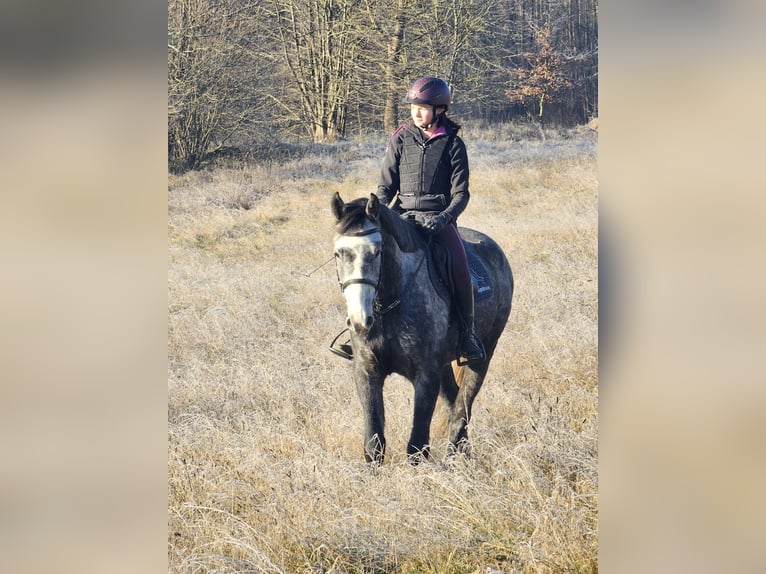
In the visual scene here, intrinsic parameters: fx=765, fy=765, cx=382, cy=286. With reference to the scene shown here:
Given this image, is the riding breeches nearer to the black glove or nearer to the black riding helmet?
the black glove

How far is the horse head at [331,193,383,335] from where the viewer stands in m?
3.61

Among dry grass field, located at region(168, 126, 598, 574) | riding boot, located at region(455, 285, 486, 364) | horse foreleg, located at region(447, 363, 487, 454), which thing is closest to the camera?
dry grass field, located at region(168, 126, 598, 574)

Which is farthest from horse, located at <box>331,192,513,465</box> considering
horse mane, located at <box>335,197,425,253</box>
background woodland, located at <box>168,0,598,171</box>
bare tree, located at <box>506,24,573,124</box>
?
background woodland, located at <box>168,0,598,171</box>

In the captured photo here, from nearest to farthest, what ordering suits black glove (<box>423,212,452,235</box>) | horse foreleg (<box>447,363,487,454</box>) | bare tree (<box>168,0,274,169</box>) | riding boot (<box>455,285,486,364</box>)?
black glove (<box>423,212,452,235</box>)
riding boot (<box>455,285,486,364</box>)
horse foreleg (<box>447,363,487,454</box>)
bare tree (<box>168,0,274,169</box>)

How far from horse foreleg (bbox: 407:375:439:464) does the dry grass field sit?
0.12 m

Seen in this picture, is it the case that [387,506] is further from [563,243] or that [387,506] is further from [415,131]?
[563,243]

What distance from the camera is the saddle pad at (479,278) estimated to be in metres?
4.70

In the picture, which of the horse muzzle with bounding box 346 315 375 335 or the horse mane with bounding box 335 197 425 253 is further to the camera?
the horse mane with bounding box 335 197 425 253

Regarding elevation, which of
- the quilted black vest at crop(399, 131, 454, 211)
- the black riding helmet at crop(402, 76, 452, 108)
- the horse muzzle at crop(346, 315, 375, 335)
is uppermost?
the black riding helmet at crop(402, 76, 452, 108)

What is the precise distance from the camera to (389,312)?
4027 millimetres

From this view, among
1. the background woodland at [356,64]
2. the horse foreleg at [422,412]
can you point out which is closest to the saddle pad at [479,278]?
the horse foreleg at [422,412]

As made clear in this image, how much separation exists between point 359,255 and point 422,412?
103 centimetres

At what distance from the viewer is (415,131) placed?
429 centimetres

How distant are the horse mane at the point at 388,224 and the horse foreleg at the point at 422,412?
28.4 inches
